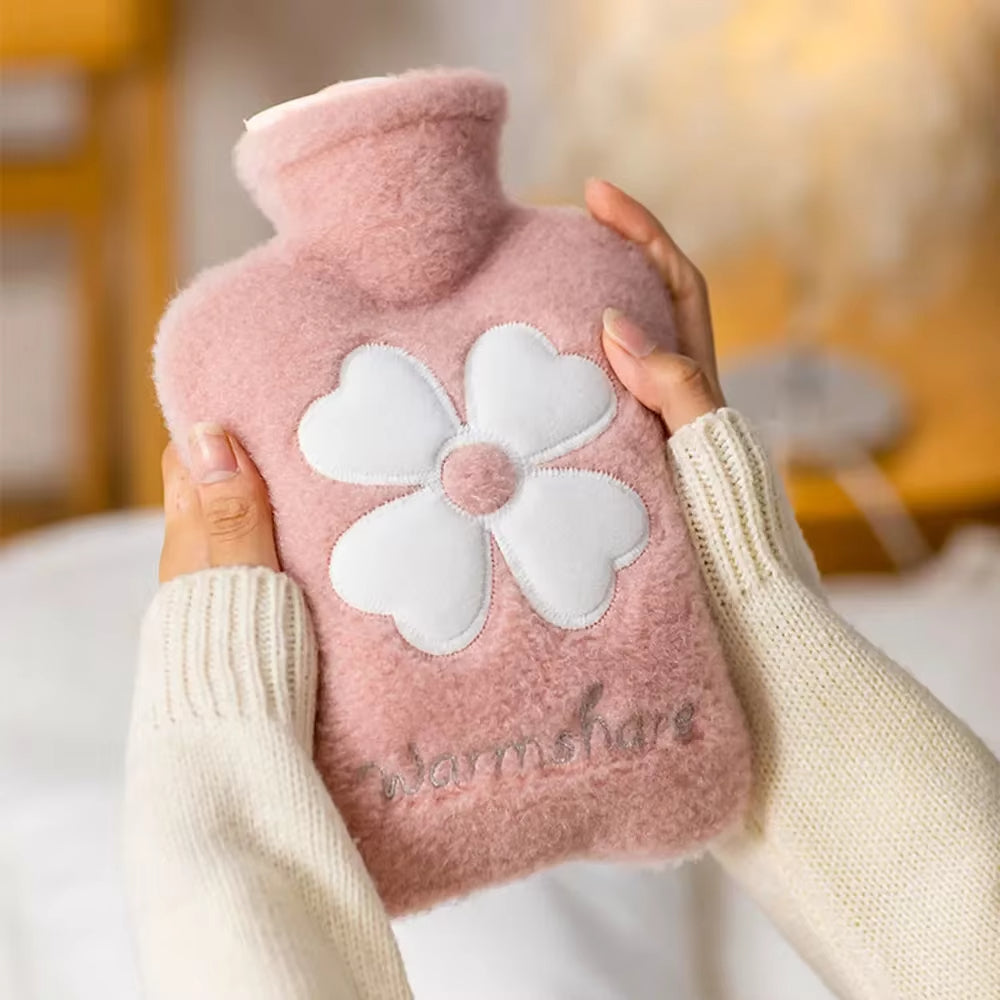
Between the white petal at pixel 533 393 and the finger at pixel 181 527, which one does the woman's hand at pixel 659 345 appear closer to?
the white petal at pixel 533 393

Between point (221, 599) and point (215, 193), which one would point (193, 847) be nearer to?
point (221, 599)

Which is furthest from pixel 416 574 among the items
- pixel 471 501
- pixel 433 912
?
pixel 433 912

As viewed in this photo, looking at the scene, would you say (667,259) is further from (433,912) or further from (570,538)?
(433,912)

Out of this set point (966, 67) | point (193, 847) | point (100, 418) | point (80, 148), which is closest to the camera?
point (193, 847)

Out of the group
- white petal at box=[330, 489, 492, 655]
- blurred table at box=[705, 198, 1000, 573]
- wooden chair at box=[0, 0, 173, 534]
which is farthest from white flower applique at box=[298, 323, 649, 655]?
wooden chair at box=[0, 0, 173, 534]

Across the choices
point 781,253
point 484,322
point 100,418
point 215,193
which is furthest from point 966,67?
point 100,418

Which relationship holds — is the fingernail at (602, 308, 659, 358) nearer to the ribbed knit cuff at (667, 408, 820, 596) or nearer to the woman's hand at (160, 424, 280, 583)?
the ribbed knit cuff at (667, 408, 820, 596)

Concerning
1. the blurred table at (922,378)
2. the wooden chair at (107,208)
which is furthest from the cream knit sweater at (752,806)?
the wooden chair at (107,208)
